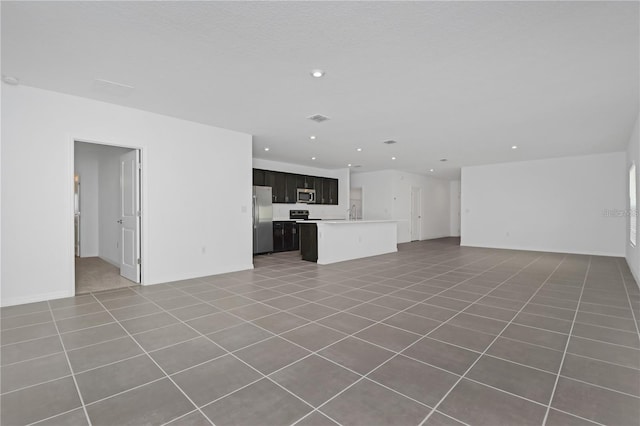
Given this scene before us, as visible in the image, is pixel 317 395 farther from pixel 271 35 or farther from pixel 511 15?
pixel 511 15

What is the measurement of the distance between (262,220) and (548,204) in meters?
7.87

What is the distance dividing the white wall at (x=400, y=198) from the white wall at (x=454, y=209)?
1.08 m

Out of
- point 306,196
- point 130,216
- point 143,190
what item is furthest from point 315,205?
point 143,190

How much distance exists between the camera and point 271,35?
102 inches

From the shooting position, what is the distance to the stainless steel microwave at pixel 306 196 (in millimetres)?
9547

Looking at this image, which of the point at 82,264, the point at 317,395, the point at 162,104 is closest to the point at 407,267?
the point at 317,395

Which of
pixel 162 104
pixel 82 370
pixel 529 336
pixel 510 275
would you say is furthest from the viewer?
pixel 510 275

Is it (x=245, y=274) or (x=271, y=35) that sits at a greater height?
(x=271, y=35)

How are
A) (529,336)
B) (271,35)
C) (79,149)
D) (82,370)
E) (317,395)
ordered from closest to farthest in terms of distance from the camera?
1. (317,395)
2. (82,370)
3. (271,35)
4. (529,336)
5. (79,149)

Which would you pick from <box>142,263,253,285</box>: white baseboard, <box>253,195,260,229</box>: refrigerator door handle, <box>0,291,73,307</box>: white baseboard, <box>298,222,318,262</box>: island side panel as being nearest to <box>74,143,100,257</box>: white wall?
<box>253,195,260,229</box>: refrigerator door handle

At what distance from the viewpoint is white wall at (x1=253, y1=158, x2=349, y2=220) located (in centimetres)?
914

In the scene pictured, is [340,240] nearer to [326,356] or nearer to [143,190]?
[143,190]

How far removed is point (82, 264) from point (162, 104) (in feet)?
14.8

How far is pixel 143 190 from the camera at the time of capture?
15.3 ft
